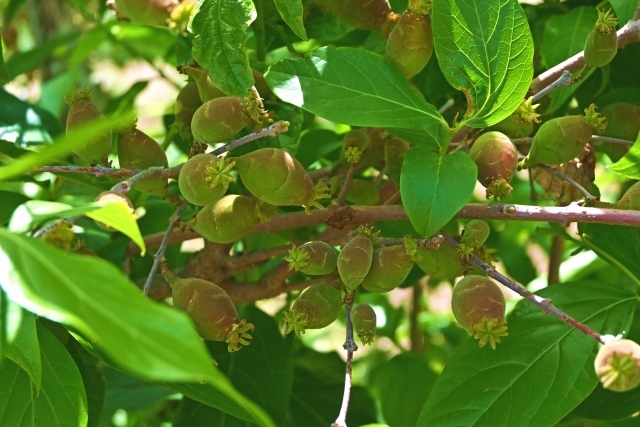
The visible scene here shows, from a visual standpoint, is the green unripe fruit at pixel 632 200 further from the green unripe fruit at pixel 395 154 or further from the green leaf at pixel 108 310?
the green leaf at pixel 108 310

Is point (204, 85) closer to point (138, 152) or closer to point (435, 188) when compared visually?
point (138, 152)

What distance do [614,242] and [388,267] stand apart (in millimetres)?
277

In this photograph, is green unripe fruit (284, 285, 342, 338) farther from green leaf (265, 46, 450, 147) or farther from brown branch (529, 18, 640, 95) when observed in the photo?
brown branch (529, 18, 640, 95)

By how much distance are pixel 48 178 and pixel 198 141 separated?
0.43 metres

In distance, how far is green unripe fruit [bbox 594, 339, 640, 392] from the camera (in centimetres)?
46

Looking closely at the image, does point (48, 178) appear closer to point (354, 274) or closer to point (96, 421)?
point (96, 421)

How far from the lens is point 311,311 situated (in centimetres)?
58

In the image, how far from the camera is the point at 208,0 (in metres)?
0.62

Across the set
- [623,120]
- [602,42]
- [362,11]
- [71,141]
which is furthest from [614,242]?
[71,141]

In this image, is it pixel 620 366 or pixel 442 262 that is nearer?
pixel 620 366

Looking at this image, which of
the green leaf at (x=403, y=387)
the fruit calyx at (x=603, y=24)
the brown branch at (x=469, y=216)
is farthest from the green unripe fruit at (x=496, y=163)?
the green leaf at (x=403, y=387)

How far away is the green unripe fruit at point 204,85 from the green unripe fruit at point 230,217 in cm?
10

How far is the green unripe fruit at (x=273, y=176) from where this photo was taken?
0.56 m

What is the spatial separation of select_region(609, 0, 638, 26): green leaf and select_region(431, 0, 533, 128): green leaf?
12 centimetres
